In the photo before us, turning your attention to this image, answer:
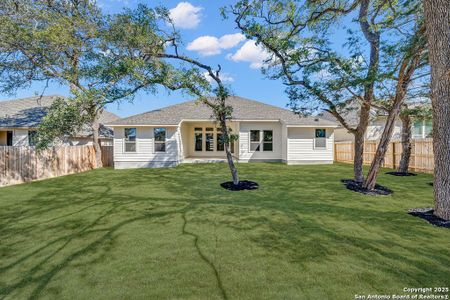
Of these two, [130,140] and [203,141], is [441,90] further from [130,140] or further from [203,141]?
[203,141]

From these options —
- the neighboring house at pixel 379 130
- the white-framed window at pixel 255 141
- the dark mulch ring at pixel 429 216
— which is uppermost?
the neighboring house at pixel 379 130

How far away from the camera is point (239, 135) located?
1678 centimetres

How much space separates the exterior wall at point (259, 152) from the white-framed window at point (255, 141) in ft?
0.71

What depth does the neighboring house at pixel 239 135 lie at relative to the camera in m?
15.3

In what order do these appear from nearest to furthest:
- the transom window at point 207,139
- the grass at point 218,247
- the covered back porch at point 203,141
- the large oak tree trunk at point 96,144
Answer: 1. the grass at point 218,247
2. the large oak tree trunk at point 96,144
3. the covered back porch at point 203,141
4. the transom window at point 207,139

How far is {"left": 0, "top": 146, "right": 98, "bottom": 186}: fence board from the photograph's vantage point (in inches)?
396

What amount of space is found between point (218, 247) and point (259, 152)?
13423mm

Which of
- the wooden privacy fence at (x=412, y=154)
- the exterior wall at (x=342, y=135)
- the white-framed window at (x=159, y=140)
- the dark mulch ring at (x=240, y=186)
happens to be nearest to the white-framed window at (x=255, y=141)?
the white-framed window at (x=159, y=140)

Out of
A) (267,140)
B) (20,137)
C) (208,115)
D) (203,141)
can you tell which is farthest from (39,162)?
(267,140)

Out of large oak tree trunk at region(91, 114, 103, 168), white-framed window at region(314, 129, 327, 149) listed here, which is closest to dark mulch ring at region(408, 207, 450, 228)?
white-framed window at region(314, 129, 327, 149)

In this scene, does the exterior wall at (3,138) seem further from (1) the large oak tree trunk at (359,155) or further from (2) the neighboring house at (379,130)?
(2) the neighboring house at (379,130)

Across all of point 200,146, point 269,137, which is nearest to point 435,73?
point 269,137

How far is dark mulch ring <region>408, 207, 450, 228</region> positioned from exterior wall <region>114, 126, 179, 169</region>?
12.4m

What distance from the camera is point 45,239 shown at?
14.1ft
